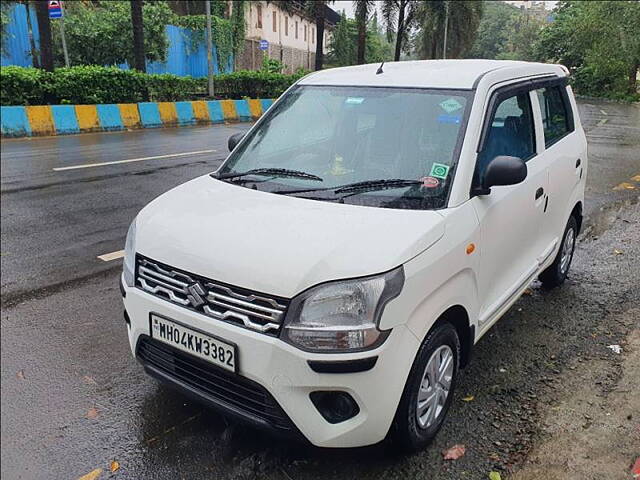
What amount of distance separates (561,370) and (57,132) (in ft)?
41.5

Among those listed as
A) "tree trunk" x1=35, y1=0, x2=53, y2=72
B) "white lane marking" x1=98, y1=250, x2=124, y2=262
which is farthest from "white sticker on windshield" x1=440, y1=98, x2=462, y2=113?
"tree trunk" x1=35, y1=0, x2=53, y2=72

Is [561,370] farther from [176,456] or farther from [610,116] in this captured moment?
[610,116]

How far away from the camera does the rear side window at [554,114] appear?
4086mm

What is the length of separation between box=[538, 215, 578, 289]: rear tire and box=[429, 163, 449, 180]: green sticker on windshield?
214cm

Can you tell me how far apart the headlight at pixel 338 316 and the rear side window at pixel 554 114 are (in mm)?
2454

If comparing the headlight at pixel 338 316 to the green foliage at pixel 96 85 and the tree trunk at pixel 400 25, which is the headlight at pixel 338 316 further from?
the tree trunk at pixel 400 25

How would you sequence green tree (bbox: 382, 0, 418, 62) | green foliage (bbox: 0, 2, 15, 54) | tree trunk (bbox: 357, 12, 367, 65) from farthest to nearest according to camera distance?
green tree (bbox: 382, 0, 418, 62), tree trunk (bbox: 357, 12, 367, 65), green foliage (bbox: 0, 2, 15, 54)

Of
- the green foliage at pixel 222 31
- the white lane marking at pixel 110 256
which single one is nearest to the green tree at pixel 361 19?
the green foliage at pixel 222 31

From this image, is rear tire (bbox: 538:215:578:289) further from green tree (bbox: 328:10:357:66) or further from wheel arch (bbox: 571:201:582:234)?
green tree (bbox: 328:10:357:66)

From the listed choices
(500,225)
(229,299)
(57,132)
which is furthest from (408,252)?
(57,132)

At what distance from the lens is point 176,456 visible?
2672 mm

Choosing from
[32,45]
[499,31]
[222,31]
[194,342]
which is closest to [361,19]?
[222,31]

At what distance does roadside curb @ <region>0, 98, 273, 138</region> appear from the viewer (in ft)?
38.9

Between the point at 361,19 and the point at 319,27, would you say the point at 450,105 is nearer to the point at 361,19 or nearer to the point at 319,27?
the point at 319,27
